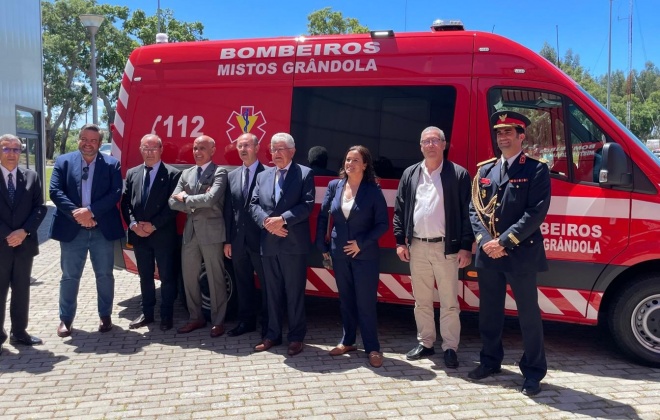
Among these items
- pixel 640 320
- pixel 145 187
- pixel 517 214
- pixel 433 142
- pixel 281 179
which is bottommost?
pixel 640 320

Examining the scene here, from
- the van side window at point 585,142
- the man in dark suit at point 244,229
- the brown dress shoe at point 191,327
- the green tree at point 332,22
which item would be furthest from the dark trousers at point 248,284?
the green tree at point 332,22

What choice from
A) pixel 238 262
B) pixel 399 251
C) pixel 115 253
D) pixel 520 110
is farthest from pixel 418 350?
pixel 115 253

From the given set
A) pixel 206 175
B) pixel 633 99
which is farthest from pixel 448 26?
pixel 633 99

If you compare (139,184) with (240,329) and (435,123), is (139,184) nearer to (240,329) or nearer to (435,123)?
(240,329)

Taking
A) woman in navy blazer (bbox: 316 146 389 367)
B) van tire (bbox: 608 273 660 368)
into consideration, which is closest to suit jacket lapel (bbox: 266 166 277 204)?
woman in navy blazer (bbox: 316 146 389 367)

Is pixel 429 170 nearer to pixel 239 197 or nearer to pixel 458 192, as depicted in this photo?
pixel 458 192

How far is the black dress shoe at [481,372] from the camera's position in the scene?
14.5ft

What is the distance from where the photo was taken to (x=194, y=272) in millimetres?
5613

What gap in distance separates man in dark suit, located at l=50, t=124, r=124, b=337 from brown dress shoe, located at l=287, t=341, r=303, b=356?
74.3 inches

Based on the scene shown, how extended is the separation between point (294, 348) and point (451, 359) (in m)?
1.31

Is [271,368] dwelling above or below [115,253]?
below

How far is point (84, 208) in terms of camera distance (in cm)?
523

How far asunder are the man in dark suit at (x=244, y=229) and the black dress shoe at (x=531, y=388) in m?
2.30

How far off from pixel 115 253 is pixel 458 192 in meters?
3.66
